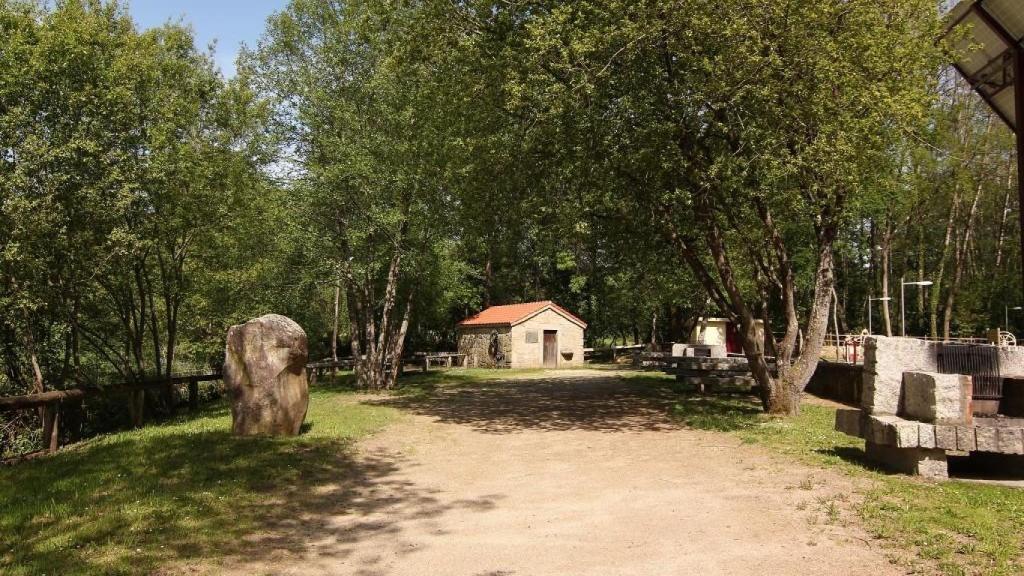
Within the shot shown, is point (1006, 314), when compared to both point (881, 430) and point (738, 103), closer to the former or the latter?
point (738, 103)

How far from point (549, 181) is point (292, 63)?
1352cm

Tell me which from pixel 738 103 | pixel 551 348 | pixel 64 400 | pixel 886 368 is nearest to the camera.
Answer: pixel 886 368

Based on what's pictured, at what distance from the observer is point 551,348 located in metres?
35.6

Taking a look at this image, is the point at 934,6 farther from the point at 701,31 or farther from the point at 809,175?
the point at 701,31

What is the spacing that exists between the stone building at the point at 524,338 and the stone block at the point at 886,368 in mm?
25660

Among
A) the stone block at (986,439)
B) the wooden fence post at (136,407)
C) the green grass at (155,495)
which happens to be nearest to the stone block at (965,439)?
the stone block at (986,439)

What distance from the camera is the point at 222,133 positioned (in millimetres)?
16625

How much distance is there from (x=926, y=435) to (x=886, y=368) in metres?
1.20

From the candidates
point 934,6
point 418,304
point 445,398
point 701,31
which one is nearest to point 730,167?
point 701,31

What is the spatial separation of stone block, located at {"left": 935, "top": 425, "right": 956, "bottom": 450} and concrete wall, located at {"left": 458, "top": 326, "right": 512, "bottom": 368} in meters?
27.0

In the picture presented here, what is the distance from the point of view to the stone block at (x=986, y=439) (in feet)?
23.6

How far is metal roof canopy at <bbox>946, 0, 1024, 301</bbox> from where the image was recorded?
18969 mm

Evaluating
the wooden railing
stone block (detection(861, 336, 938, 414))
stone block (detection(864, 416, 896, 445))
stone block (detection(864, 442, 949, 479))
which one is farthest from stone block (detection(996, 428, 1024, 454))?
the wooden railing

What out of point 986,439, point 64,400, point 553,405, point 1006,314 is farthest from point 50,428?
point 1006,314
